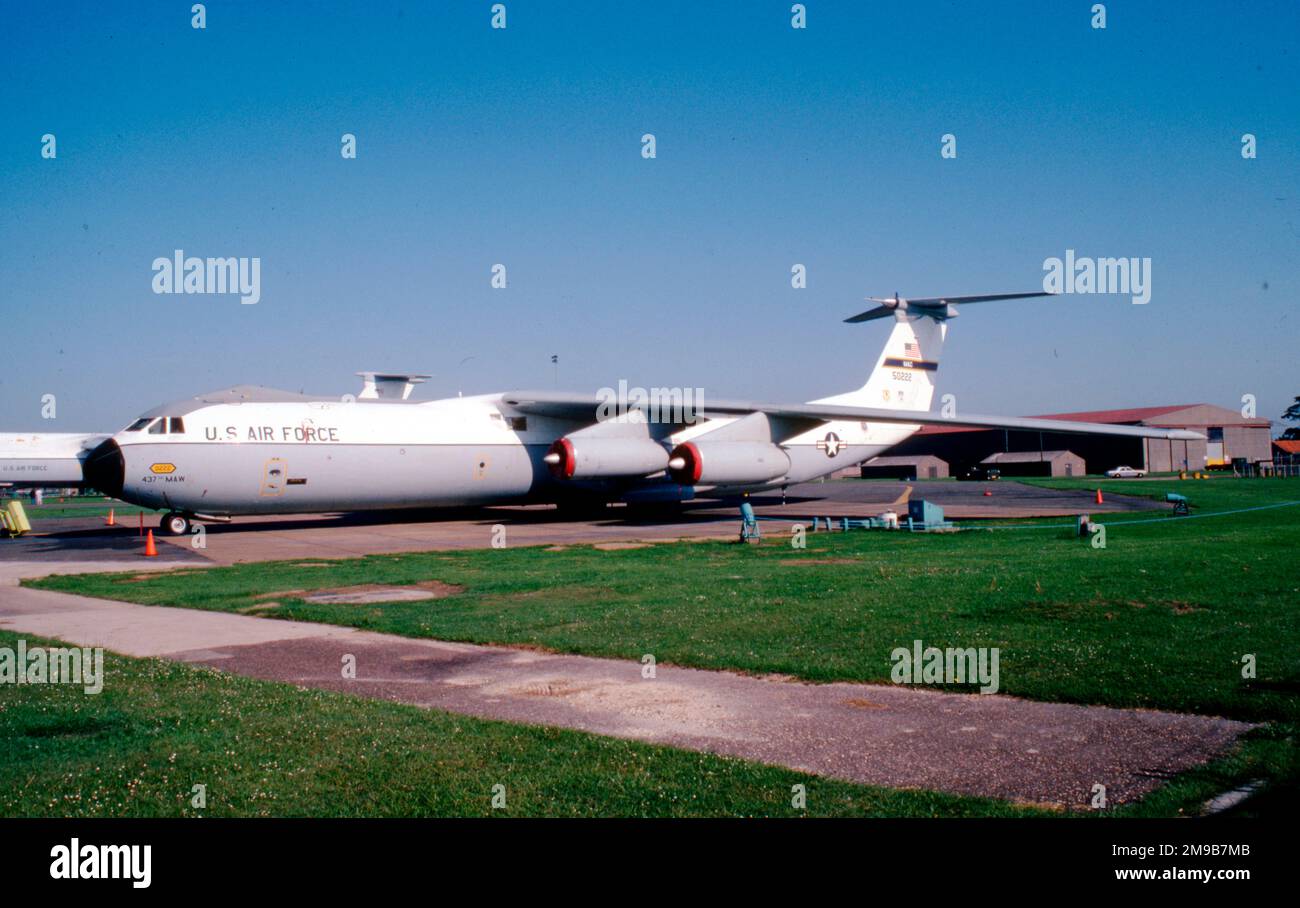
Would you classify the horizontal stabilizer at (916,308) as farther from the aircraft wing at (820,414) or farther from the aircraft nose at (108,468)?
the aircraft nose at (108,468)

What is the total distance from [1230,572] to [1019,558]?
310 cm

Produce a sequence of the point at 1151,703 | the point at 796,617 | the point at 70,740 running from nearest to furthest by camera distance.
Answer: the point at 70,740, the point at 1151,703, the point at 796,617

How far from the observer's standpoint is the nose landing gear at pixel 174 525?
2465 cm

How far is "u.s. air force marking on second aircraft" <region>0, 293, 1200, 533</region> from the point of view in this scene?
23000 mm

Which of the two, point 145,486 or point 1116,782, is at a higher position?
point 145,486

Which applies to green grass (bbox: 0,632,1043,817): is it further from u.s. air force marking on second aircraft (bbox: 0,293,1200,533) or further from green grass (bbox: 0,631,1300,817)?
u.s. air force marking on second aircraft (bbox: 0,293,1200,533)

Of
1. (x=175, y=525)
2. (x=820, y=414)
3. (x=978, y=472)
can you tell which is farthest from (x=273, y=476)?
(x=978, y=472)

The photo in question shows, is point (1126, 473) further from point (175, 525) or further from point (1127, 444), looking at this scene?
point (175, 525)

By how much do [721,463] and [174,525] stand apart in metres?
14.5

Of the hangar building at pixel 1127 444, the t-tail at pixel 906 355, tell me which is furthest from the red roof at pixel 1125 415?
the t-tail at pixel 906 355

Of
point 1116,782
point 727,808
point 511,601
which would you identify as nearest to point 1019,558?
point 511,601

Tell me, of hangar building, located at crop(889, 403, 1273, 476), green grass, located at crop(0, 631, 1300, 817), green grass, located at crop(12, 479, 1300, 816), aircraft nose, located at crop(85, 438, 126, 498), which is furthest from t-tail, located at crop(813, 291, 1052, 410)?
hangar building, located at crop(889, 403, 1273, 476)
